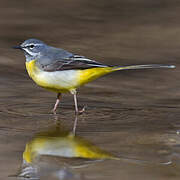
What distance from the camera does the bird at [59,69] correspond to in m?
8.58

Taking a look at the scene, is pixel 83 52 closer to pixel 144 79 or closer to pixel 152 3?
pixel 144 79

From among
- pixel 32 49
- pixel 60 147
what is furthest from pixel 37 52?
pixel 60 147

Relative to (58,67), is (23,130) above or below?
below

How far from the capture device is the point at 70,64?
8.76 meters

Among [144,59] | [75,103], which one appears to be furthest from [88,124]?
[144,59]

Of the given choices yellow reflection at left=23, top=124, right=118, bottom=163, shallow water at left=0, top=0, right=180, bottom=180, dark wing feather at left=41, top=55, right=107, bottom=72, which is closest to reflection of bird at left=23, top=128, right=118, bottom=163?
yellow reflection at left=23, top=124, right=118, bottom=163

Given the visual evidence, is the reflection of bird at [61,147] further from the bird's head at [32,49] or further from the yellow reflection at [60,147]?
the bird's head at [32,49]

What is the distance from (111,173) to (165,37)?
7.75 meters

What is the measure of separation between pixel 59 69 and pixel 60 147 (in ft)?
6.47

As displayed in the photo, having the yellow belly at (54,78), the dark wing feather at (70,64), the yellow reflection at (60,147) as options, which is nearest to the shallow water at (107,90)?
the yellow reflection at (60,147)

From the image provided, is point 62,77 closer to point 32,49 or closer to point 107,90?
point 32,49

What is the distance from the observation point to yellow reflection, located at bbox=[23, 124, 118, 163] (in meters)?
6.72

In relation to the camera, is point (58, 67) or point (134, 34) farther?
point (134, 34)

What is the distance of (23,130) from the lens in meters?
7.65
